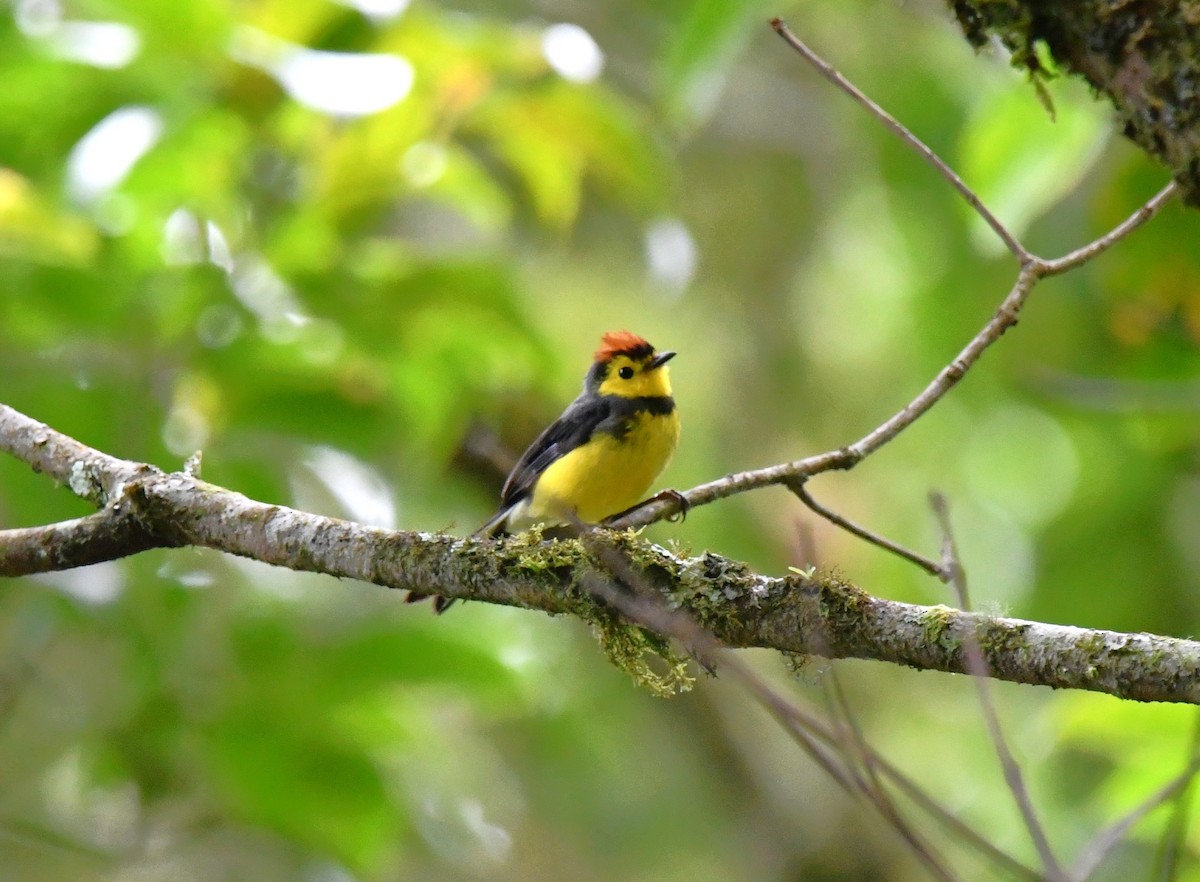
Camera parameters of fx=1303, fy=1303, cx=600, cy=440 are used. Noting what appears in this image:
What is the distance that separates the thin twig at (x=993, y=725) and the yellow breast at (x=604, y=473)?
104 inches

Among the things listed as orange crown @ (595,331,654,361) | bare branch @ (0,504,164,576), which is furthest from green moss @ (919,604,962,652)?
orange crown @ (595,331,654,361)

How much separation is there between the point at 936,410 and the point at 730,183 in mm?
2120

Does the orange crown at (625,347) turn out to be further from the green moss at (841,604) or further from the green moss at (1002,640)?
the green moss at (1002,640)

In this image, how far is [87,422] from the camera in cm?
368

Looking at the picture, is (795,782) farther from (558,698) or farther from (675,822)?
(675,822)

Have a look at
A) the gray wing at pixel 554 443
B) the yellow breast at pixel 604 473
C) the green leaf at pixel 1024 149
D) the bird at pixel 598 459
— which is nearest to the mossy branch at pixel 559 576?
the green leaf at pixel 1024 149

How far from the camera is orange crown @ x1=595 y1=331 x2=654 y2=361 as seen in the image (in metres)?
5.89

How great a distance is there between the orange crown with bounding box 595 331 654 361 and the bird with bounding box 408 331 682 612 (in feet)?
0.41

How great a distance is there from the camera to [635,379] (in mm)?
5781

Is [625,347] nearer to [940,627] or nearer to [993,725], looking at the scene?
[940,627]

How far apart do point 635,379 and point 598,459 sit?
0.75 metres

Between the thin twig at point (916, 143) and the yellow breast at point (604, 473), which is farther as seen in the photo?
the yellow breast at point (604, 473)

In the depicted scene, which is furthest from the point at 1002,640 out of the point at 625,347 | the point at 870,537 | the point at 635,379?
the point at 625,347

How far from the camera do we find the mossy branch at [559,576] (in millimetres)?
1947
